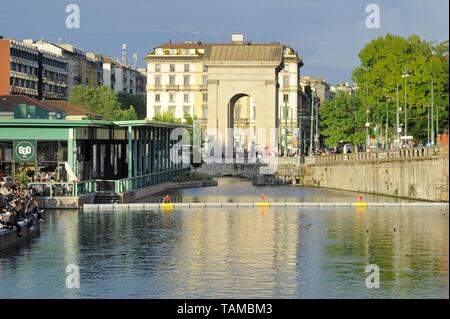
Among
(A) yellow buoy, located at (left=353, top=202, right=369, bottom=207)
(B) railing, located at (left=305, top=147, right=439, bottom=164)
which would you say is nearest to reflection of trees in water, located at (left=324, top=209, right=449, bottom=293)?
(A) yellow buoy, located at (left=353, top=202, right=369, bottom=207)

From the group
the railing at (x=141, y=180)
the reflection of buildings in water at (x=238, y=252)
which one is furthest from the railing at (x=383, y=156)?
the reflection of buildings in water at (x=238, y=252)

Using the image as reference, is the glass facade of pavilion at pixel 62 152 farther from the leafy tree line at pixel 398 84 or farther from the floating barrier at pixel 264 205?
the leafy tree line at pixel 398 84

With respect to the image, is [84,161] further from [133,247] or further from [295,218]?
[133,247]

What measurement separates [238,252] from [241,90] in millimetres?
103281

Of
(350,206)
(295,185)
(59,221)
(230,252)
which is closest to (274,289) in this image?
(230,252)

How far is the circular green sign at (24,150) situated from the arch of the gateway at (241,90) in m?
73.6

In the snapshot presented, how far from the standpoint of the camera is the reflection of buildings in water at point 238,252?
156 feet

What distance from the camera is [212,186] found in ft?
418

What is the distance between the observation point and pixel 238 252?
58031 millimetres

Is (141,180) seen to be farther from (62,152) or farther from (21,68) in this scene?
(21,68)

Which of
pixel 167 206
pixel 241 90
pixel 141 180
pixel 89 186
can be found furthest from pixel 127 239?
pixel 241 90

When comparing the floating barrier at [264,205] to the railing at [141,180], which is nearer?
the floating barrier at [264,205]

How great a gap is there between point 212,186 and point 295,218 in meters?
48.1

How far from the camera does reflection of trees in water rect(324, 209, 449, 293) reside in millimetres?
49194
